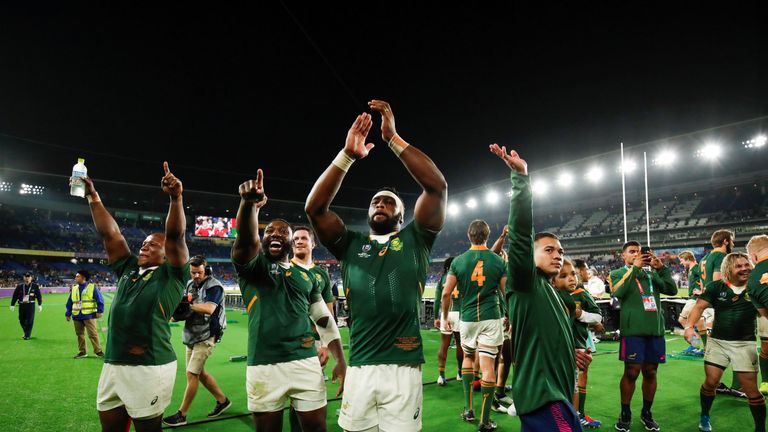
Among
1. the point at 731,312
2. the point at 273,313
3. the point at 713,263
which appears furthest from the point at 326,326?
the point at 713,263

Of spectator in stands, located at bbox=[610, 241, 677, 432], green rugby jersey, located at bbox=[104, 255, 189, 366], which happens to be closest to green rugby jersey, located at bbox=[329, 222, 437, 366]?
green rugby jersey, located at bbox=[104, 255, 189, 366]

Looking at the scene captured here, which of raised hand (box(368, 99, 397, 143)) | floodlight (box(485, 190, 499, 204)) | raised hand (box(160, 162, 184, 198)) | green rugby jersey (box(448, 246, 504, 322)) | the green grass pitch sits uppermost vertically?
floodlight (box(485, 190, 499, 204))

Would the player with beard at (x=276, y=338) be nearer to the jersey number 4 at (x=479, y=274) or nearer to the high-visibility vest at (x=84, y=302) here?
the jersey number 4 at (x=479, y=274)

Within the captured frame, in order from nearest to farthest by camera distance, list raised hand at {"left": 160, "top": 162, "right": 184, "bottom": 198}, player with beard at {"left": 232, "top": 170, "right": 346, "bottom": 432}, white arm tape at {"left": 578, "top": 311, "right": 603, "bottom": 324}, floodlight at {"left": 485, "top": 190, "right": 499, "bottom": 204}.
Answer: player with beard at {"left": 232, "top": 170, "right": 346, "bottom": 432} < raised hand at {"left": 160, "top": 162, "right": 184, "bottom": 198} < white arm tape at {"left": 578, "top": 311, "right": 603, "bottom": 324} < floodlight at {"left": 485, "top": 190, "right": 499, "bottom": 204}

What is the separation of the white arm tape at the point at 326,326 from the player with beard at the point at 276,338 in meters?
0.10

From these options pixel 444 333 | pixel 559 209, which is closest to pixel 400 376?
pixel 444 333

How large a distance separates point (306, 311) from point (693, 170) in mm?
50537

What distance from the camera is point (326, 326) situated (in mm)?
4141

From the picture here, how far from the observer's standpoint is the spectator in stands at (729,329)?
200 inches

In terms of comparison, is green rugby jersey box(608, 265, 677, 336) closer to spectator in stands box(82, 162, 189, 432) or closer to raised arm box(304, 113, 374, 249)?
raised arm box(304, 113, 374, 249)

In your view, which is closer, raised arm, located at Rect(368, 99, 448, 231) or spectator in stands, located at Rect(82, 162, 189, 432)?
raised arm, located at Rect(368, 99, 448, 231)

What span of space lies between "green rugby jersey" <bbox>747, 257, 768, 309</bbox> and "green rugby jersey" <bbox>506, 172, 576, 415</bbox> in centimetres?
359

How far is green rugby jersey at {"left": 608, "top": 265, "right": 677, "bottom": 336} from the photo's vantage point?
17.9ft

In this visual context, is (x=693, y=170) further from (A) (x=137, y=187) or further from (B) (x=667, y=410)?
(A) (x=137, y=187)
